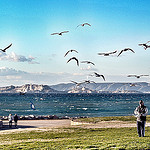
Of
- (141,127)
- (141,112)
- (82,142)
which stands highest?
(141,112)

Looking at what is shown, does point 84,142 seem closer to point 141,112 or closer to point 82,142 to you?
point 82,142

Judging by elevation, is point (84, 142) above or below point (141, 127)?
below

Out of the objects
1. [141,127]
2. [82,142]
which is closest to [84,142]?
[82,142]

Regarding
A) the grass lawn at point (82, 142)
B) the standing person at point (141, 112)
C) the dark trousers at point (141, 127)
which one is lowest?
the grass lawn at point (82, 142)

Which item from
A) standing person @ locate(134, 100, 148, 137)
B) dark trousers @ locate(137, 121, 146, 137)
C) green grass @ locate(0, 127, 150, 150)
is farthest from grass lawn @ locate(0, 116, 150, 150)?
standing person @ locate(134, 100, 148, 137)

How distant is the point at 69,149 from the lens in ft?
38.2

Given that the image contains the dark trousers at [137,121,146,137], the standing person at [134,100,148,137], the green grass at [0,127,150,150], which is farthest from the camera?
the dark trousers at [137,121,146,137]

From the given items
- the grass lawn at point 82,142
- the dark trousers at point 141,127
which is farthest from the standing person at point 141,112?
the grass lawn at point 82,142

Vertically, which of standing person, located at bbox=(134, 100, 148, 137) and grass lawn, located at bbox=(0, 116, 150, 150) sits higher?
standing person, located at bbox=(134, 100, 148, 137)

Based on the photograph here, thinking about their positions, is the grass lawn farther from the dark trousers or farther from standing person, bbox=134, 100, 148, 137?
standing person, bbox=134, 100, 148, 137

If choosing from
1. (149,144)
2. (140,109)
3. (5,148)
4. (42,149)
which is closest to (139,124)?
(140,109)

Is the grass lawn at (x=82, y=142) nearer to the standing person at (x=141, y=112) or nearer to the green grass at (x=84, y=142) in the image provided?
the green grass at (x=84, y=142)

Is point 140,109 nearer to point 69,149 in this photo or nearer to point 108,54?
point 108,54

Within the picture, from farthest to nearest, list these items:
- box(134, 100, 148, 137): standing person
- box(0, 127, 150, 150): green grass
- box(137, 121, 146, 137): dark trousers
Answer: box(137, 121, 146, 137): dark trousers < box(134, 100, 148, 137): standing person < box(0, 127, 150, 150): green grass
